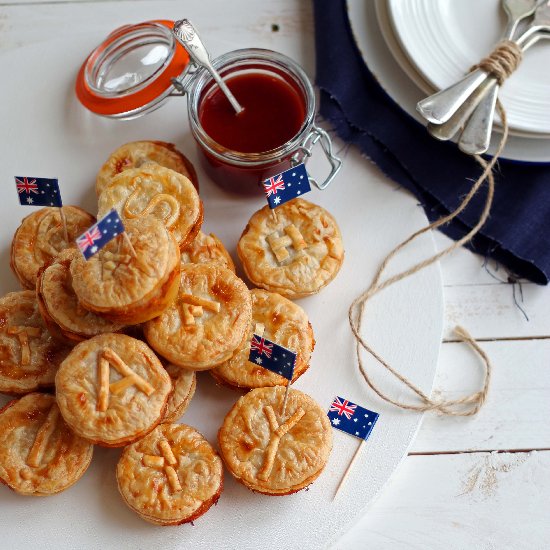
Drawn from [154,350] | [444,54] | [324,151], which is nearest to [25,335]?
[154,350]

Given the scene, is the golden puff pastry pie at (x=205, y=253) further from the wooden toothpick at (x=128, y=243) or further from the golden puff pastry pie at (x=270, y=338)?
the wooden toothpick at (x=128, y=243)

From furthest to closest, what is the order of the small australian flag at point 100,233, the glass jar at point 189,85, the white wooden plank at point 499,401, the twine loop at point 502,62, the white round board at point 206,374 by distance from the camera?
the twine loop at point 502,62, the white wooden plank at point 499,401, the glass jar at point 189,85, the white round board at point 206,374, the small australian flag at point 100,233

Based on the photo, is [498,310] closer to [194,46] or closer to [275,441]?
Result: [275,441]

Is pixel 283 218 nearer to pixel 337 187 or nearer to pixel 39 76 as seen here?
pixel 337 187

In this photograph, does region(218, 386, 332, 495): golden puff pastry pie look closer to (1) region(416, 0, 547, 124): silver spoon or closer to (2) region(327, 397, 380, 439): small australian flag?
(2) region(327, 397, 380, 439): small australian flag

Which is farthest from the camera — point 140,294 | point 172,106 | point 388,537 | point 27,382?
point 172,106

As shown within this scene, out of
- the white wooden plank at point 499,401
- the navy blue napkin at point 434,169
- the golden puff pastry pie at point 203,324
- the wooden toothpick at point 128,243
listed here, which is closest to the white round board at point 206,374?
the navy blue napkin at point 434,169

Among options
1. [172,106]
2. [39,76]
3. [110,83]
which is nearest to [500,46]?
[172,106]
